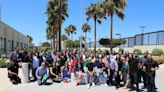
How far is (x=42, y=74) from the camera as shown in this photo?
17375mm

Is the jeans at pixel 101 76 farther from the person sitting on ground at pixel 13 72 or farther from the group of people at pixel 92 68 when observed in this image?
the person sitting on ground at pixel 13 72

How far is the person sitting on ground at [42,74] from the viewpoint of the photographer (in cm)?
1723

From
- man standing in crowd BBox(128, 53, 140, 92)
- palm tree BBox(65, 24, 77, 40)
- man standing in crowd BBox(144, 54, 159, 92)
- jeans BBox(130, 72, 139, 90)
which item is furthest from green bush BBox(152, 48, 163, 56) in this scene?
palm tree BBox(65, 24, 77, 40)

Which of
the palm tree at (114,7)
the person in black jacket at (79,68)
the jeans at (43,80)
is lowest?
the jeans at (43,80)

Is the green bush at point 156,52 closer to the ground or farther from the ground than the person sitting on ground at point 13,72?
farther from the ground

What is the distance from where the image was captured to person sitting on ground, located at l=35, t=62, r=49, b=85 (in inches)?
678

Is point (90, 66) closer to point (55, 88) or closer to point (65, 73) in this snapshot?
point (65, 73)

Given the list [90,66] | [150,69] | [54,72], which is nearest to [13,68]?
[54,72]

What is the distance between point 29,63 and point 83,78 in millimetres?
3430

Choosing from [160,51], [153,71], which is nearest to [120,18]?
[160,51]

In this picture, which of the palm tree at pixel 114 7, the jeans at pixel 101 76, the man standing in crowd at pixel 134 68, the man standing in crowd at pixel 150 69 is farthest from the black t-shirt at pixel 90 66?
the palm tree at pixel 114 7

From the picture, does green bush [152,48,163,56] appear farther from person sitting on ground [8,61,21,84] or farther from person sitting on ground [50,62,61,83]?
person sitting on ground [8,61,21,84]

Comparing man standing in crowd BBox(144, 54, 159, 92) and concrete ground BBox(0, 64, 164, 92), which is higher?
man standing in crowd BBox(144, 54, 159, 92)

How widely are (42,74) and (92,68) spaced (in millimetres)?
2545
